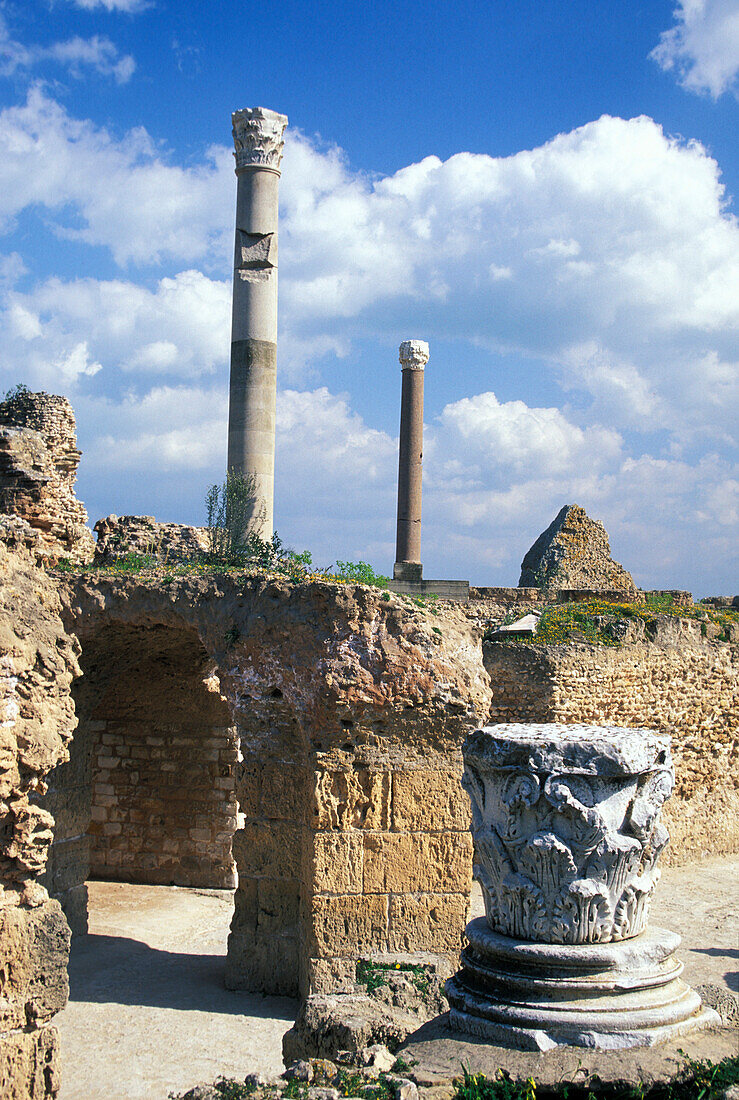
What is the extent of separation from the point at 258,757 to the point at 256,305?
324 inches

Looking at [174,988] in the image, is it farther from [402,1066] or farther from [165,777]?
[402,1066]

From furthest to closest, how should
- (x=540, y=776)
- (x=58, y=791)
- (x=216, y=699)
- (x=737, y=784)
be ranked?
1. (x=737, y=784)
2. (x=216, y=699)
3. (x=58, y=791)
4. (x=540, y=776)

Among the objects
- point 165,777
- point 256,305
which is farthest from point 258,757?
point 256,305

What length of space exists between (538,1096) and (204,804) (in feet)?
29.5

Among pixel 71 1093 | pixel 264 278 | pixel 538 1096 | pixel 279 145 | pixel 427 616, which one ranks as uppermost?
pixel 279 145

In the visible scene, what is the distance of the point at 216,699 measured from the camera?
11.8 metres

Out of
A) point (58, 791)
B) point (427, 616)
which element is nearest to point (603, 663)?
point (427, 616)

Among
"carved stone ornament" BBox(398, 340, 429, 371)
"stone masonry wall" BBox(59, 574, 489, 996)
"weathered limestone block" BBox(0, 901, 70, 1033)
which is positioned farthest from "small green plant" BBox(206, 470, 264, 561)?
"carved stone ornament" BBox(398, 340, 429, 371)

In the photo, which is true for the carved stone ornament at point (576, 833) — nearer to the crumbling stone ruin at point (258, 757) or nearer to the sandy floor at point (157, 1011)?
the crumbling stone ruin at point (258, 757)

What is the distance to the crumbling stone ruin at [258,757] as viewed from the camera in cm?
534

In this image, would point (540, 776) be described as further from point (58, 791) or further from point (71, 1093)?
point (58, 791)

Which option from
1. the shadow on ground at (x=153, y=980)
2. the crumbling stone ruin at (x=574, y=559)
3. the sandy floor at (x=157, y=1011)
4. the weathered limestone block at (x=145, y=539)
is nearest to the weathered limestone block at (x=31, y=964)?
the sandy floor at (x=157, y=1011)

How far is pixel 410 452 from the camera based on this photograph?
72.7 ft

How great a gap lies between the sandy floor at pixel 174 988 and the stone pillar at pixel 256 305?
5645mm
